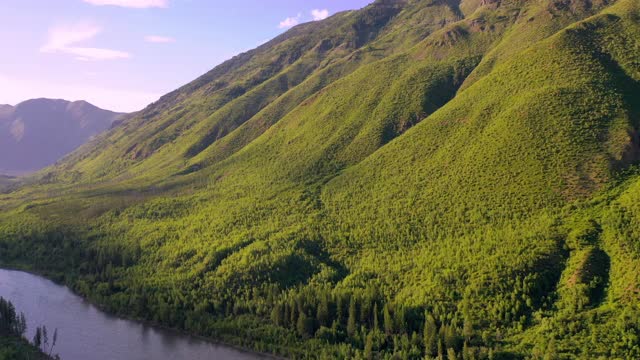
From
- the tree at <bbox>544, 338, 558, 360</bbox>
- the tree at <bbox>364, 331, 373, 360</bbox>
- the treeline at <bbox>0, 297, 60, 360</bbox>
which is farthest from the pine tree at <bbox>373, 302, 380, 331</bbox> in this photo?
the treeline at <bbox>0, 297, 60, 360</bbox>

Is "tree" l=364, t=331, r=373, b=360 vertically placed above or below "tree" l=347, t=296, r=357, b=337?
below

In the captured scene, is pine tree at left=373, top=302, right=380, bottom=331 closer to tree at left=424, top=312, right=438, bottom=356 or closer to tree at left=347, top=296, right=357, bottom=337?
tree at left=347, top=296, right=357, bottom=337

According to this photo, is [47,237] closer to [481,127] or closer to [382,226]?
[382,226]

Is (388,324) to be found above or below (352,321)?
below

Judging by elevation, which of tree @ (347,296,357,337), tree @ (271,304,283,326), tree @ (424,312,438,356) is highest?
tree @ (271,304,283,326)

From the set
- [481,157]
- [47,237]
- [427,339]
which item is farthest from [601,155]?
[47,237]

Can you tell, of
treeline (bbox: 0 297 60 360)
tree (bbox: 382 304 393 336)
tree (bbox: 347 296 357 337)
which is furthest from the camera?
tree (bbox: 347 296 357 337)

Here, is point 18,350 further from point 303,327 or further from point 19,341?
point 303,327

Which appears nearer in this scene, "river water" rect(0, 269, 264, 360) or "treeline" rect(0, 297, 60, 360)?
"treeline" rect(0, 297, 60, 360)

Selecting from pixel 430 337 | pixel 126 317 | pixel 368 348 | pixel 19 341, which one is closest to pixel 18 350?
pixel 19 341
